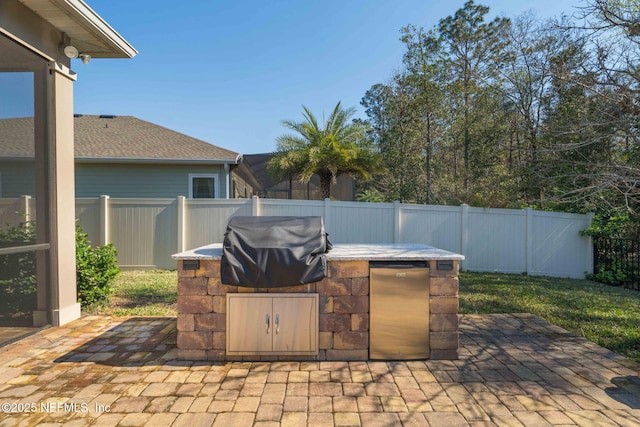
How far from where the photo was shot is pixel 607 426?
2.26 m

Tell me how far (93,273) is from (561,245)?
A: 9488mm

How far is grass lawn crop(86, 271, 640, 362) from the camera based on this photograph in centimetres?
421

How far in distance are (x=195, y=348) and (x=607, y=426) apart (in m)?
3.27

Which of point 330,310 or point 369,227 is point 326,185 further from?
point 330,310

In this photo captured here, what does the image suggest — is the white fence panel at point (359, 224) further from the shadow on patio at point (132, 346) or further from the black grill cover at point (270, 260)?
the black grill cover at point (270, 260)

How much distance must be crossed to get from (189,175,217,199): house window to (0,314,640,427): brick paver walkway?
6296 mm

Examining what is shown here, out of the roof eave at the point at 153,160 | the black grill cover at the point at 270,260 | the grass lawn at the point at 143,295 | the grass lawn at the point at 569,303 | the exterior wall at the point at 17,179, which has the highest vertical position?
the roof eave at the point at 153,160

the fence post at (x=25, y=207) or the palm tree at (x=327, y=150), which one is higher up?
the palm tree at (x=327, y=150)

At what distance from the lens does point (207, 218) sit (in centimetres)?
795

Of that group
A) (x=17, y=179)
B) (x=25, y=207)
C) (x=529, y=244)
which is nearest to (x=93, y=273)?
(x=25, y=207)

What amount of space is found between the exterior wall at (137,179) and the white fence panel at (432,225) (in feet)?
17.0

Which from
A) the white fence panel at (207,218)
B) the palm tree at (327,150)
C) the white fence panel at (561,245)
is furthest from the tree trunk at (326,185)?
the white fence panel at (561,245)

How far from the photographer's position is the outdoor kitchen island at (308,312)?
3201mm

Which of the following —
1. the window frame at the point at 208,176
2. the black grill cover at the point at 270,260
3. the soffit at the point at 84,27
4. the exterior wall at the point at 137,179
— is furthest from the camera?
the window frame at the point at 208,176
